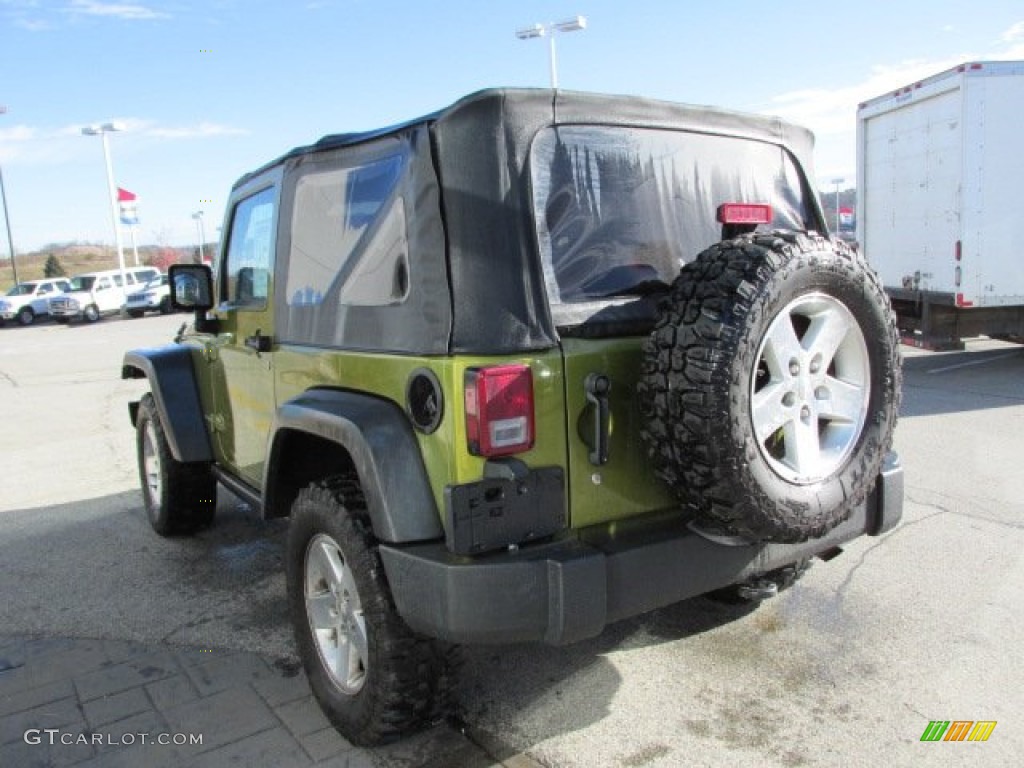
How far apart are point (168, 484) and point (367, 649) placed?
2.63 metres

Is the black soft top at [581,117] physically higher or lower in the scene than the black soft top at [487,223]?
higher

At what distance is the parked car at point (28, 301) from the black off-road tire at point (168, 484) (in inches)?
1205

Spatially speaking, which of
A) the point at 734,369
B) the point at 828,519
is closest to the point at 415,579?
the point at 734,369

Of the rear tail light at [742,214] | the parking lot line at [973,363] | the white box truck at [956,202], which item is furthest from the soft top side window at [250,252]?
the parking lot line at [973,363]

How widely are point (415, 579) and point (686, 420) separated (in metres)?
0.89

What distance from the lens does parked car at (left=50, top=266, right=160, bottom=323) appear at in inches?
1195

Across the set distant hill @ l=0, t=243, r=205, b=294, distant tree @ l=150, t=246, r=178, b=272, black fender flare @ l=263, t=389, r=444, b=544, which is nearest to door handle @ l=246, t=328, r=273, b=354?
A: black fender flare @ l=263, t=389, r=444, b=544

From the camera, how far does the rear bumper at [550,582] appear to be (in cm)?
229

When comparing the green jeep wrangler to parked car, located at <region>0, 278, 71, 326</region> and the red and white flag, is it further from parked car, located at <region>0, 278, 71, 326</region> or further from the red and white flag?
the red and white flag

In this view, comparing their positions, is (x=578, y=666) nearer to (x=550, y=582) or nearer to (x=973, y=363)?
(x=550, y=582)

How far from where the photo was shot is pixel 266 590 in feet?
13.8

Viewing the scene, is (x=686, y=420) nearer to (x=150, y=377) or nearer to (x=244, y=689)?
(x=244, y=689)

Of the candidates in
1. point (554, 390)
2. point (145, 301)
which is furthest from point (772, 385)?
point (145, 301)

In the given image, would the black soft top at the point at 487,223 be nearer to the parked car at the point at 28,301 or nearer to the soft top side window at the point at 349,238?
the soft top side window at the point at 349,238
